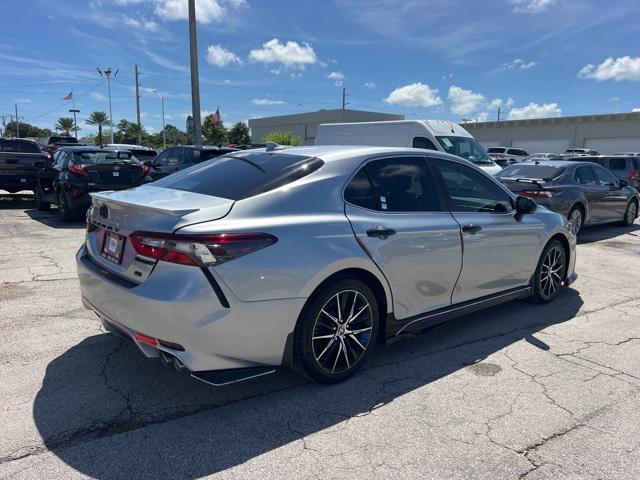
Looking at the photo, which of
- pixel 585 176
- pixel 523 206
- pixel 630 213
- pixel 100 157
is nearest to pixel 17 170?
pixel 100 157

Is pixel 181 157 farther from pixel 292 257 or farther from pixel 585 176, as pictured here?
pixel 292 257

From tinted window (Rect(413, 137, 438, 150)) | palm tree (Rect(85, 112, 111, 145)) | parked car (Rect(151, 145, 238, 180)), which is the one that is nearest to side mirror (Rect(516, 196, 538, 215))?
tinted window (Rect(413, 137, 438, 150))

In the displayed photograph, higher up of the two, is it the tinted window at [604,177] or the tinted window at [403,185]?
the tinted window at [403,185]

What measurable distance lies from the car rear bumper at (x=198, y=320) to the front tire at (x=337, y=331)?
0.51 feet

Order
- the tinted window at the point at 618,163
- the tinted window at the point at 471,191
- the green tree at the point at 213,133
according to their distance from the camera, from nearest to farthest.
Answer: the tinted window at the point at 471,191
the tinted window at the point at 618,163
the green tree at the point at 213,133

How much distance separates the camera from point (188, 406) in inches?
128

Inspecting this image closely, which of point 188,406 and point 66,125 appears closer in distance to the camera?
point 188,406

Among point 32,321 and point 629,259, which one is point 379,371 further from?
point 629,259

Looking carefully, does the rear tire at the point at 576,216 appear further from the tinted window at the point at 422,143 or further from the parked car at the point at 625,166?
the parked car at the point at 625,166

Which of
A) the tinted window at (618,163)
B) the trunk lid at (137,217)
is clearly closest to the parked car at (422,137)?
the tinted window at (618,163)

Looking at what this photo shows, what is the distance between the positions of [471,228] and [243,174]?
1.97m

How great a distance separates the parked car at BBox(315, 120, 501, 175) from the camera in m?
12.5

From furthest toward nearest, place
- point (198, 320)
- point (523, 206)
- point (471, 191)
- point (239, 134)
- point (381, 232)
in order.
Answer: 1. point (239, 134)
2. point (523, 206)
3. point (471, 191)
4. point (381, 232)
5. point (198, 320)

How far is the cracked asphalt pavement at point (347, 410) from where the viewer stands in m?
2.70
